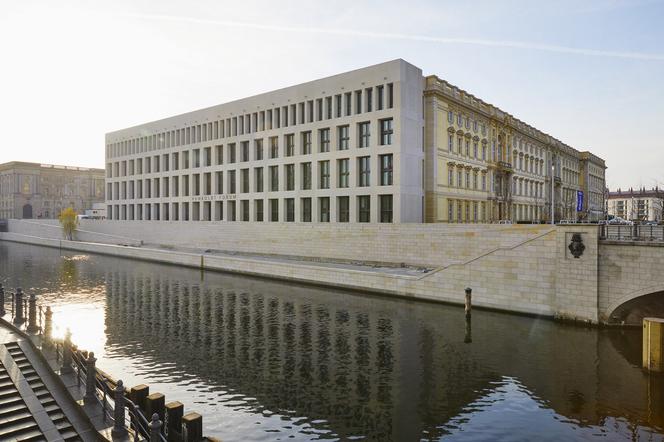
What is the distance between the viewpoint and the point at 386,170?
46375 millimetres

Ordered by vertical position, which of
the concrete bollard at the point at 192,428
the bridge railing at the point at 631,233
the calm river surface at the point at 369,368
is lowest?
the calm river surface at the point at 369,368

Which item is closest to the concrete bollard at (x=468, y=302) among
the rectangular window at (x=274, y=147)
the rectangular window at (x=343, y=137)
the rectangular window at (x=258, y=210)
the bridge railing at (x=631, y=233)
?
the bridge railing at (x=631, y=233)

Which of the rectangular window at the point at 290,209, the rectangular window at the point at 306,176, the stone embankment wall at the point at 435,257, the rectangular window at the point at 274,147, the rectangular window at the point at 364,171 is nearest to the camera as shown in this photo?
the stone embankment wall at the point at 435,257

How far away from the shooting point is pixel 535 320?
26.6 m

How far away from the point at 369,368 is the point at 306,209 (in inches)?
1455

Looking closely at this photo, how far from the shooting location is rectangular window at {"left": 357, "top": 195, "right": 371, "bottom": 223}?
48031mm

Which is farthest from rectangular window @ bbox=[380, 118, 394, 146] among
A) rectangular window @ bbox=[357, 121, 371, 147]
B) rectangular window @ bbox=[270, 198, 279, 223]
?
rectangular window @ bbox=[270, 198, 279, 223]

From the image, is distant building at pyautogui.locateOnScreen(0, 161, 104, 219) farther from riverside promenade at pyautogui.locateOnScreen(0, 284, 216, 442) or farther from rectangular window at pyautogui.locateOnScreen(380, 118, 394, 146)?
riverside promenade at pyautogui.locateOnScreen(0, 284, 216, 442)

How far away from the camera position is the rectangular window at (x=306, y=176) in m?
54.0

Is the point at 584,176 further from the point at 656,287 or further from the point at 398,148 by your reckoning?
the point at 656,287

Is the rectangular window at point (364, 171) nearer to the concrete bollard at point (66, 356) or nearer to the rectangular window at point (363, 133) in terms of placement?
the rectangular window at point (363, 133)

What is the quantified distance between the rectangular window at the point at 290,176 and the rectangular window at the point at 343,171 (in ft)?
25.9

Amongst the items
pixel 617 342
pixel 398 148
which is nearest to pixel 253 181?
pixel 398 148

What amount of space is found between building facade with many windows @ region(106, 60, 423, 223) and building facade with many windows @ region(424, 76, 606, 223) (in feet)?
8.78
